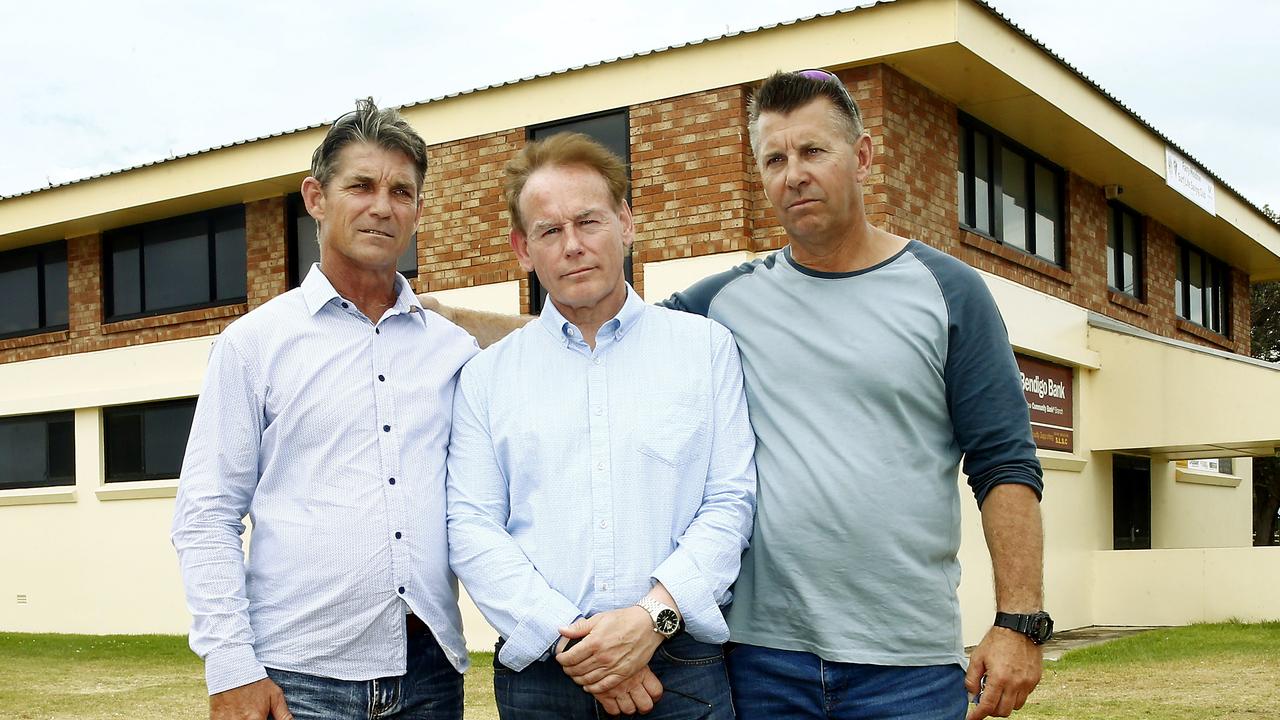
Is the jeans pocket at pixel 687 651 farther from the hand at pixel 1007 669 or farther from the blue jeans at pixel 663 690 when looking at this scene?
the hand at pixel 1007 669

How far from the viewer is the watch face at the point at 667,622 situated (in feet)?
9.48

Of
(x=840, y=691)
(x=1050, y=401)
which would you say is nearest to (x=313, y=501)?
(x=840, y=691)

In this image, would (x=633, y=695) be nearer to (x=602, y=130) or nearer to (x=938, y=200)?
(x=938, y=200)

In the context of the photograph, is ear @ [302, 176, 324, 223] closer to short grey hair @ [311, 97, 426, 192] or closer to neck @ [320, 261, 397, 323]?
short grey hair @ [311, 97, 426, 192]

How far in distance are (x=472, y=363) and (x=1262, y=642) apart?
13.2 meters

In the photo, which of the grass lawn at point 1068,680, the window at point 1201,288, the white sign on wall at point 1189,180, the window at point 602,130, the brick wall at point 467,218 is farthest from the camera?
the window at point 1201,288

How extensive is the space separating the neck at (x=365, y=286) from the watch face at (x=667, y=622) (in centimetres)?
111

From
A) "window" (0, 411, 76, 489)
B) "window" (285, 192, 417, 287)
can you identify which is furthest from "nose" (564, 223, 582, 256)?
"window" (0, 411, 76, 489)

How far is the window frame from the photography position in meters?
17.4

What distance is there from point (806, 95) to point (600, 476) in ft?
3.61

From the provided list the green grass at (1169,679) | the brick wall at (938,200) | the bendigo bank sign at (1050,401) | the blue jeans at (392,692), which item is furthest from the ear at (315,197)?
the bendigo bank sign at (1050,401)

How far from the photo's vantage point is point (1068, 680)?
11.5m

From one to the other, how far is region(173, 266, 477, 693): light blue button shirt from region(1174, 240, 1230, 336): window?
1857 centimetres

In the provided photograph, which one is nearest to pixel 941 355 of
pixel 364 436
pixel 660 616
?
pixel 660 616
